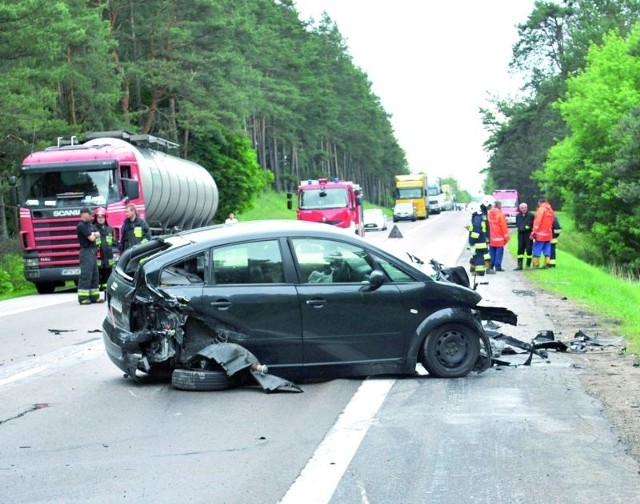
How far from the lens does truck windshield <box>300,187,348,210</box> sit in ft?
128

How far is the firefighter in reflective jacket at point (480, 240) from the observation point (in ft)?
81.1

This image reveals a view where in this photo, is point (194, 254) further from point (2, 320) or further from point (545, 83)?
point (545, 83)

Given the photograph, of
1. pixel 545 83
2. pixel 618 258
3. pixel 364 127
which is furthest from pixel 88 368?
pixel 364 127

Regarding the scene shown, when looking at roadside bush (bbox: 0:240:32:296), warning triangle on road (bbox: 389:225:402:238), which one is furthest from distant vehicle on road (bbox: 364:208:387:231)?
roadside bush (bbox: 0:240:32:296)

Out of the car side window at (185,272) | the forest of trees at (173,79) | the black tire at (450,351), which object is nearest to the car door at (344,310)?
the black tire at (450,351)

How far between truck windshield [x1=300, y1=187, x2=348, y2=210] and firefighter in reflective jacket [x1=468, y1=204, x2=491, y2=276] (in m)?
14.1

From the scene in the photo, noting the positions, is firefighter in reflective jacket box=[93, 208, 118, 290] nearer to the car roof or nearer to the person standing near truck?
the person standing near truck

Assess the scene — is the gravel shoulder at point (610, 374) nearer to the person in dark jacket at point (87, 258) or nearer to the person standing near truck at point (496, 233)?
the person in dark jacket at point (87, 258)

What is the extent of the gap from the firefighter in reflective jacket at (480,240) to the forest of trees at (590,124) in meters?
25.2

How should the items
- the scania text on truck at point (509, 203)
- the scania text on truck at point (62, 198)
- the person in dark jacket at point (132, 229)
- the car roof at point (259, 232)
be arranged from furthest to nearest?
the scania text on truck at point (509, 203)
the scania text on truck at point (62, 198)
the person in dark jacket at point (132, 229)
the car roof at point (259, 232)

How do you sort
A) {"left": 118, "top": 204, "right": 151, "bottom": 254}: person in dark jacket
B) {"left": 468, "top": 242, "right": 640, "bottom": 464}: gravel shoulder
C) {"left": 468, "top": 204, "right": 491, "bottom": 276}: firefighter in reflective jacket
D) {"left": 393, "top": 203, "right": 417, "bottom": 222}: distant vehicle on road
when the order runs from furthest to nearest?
Result: {"left": 393, "top": 203, "right": 417, "bottom": 222}: distant vehicle on road
{"left": 468, "top": 204, "right": 491, "bottom": 276}: firefighter in reflective jacket
{"left": 118, "top": 204, "right": 151, "bottom": 254}: person in dark jacket
{"left": 468, "top": 242, "right": 640, "bottom": 464}: gravel shoulder

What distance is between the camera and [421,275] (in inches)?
388

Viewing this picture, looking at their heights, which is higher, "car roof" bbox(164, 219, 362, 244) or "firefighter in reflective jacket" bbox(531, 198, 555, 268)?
"car roof" bbox(164, 219, 362, 244)

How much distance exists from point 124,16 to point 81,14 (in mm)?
12788
